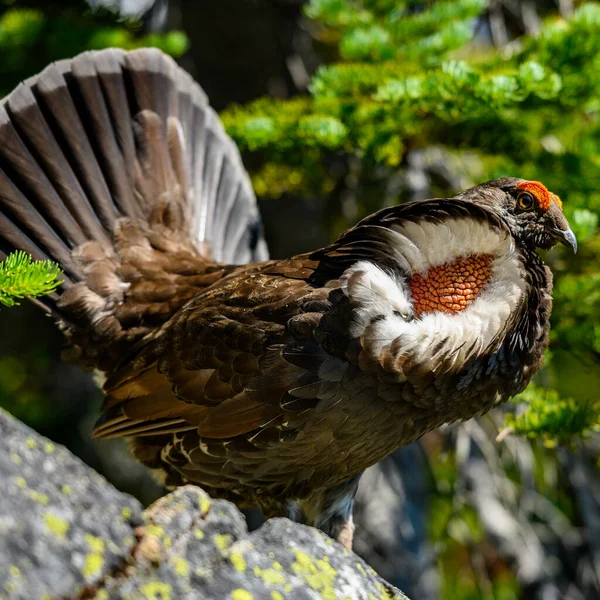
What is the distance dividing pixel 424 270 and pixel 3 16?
9.41ft

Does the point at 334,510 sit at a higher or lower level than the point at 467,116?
lower

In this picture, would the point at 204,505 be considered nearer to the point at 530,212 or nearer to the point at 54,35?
the point at 530,212

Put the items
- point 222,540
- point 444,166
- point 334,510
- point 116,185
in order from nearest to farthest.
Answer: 1. point 222,540
2. point 334,510
3. point 116,185
4. point 444,166

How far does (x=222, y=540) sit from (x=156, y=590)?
23 cm

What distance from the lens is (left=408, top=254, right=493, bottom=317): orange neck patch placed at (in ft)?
9.27

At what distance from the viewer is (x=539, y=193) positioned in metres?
3.00

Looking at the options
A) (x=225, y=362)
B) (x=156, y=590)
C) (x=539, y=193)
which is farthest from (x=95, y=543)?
(x=539, y=193)

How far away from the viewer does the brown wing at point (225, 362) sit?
116 inches

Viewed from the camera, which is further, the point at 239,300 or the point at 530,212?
the point at 239,300

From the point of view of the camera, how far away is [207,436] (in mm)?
3154

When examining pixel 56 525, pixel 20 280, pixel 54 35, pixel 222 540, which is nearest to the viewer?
pixel 56 525

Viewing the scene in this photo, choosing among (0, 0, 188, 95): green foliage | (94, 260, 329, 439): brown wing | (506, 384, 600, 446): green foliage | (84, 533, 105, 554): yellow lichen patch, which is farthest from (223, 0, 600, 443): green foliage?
(84, 533, 105, 554): yellow lichen patch

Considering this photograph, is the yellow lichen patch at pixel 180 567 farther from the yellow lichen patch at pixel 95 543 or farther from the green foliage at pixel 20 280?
the green foliage at pixel 20 280

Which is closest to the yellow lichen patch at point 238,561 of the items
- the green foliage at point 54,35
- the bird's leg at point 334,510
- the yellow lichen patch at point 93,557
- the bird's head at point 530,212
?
the yellow lichen patch at point 93,557
